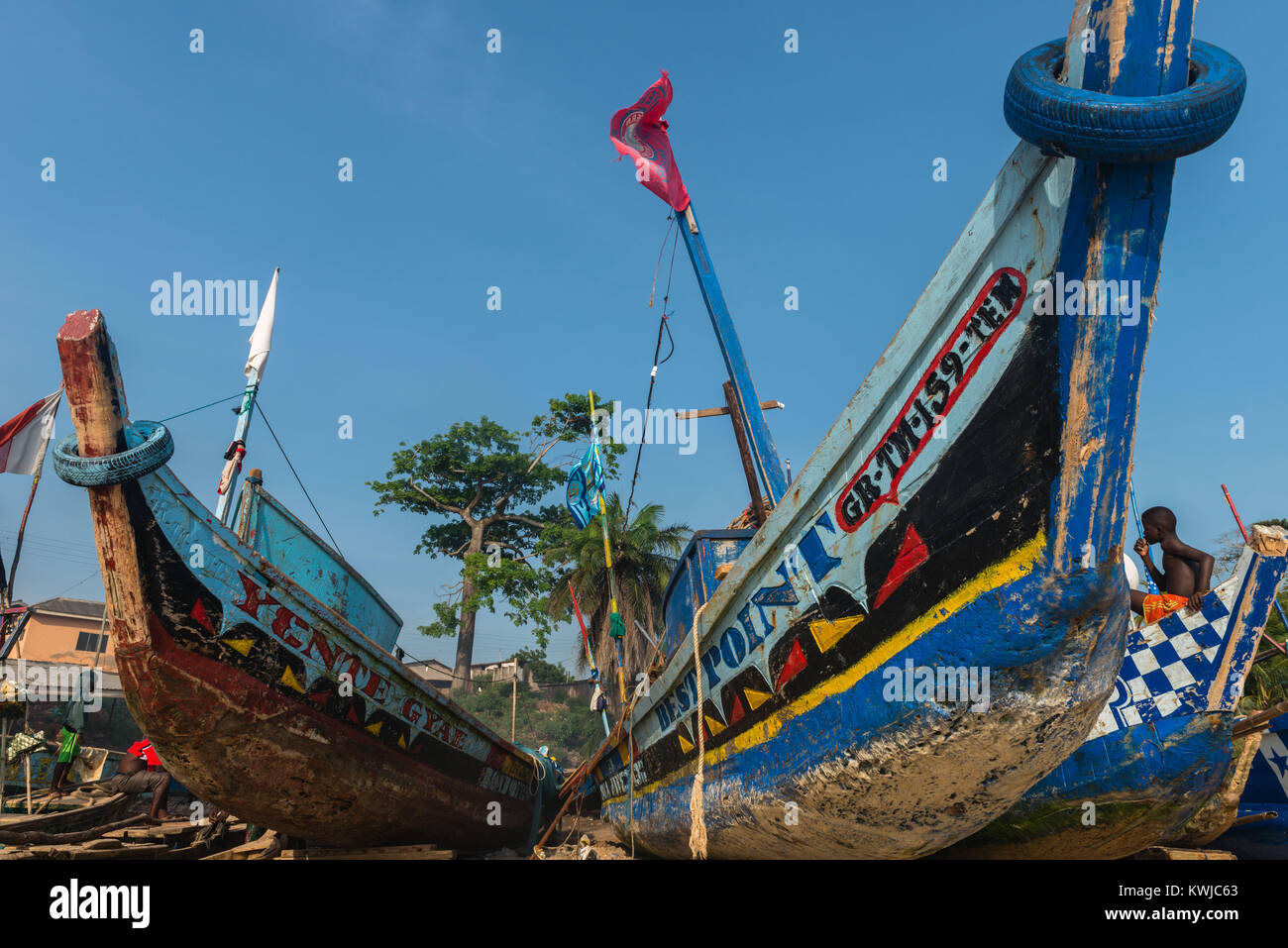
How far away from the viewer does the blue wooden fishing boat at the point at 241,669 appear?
5.20 meters

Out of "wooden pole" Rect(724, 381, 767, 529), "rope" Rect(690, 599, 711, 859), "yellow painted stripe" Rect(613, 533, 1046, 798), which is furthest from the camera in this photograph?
"wooden pole" Rect(724, 381, 767, 529)

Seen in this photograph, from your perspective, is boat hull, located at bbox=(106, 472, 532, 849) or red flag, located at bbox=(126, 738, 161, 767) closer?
boat hull, located at bbox=(106, 472, 532, 849)

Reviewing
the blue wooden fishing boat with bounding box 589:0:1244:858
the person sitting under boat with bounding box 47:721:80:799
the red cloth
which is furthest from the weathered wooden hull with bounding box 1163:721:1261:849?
the person sitting under boat with bounding box 47:721:80:799

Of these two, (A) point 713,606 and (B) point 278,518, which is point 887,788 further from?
(B) point 278,518

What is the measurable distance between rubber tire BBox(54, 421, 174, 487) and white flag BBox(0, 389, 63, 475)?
318 cm

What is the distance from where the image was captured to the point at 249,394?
9844mm

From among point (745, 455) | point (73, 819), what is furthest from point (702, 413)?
point (73, 819)

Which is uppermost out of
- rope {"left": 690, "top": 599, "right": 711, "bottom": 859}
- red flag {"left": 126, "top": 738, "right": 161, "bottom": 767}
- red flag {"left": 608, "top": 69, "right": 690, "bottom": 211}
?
red flag {"left": 608, "top": 69, "right": 690, "bottom": 211}

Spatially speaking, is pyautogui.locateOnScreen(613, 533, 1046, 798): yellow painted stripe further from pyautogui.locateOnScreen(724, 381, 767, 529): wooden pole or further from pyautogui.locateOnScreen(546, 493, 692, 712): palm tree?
pyautogui.locateOnScreen(546, 493, 692, 712): palm tree

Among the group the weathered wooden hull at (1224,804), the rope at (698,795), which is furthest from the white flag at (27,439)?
the weathered wooden hull at (1224,804)

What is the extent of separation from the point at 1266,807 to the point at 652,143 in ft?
36.9

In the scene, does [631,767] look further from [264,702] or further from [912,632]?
[912,632]

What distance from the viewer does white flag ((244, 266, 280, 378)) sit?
10203 millimetres
